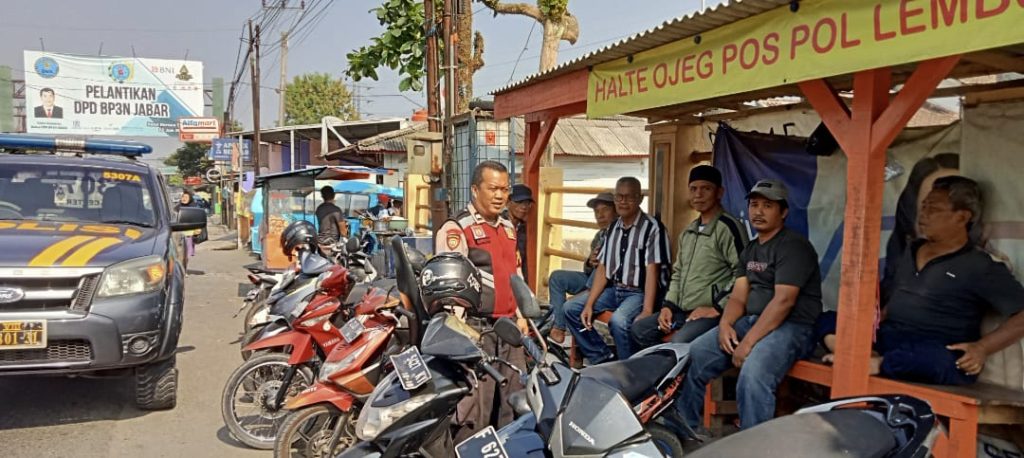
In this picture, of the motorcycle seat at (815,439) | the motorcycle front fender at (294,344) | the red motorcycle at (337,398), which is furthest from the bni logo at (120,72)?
the motorcycle seat at (815,439)

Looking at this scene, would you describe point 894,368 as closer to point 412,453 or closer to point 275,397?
point 412,453

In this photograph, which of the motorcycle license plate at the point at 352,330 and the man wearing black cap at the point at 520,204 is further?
the man wearing black cap at the point at 520,204

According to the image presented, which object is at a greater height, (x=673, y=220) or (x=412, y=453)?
(x=673, y=220)

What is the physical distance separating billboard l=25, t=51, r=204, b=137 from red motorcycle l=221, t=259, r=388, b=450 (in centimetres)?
4187

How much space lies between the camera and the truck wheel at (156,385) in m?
5.32

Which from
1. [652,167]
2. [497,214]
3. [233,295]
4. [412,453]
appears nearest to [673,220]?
[652,167]

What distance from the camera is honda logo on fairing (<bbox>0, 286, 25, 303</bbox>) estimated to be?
466 cm

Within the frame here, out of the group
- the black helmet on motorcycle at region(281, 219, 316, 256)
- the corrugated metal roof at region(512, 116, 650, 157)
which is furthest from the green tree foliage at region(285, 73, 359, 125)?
the black helmet on motorcycle at region(281, 219, 316, 256)

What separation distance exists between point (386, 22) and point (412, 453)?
37.0 feet

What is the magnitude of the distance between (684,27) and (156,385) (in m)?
4.44

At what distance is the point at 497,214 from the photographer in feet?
13.3

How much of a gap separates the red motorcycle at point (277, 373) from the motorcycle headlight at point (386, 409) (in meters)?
1.79

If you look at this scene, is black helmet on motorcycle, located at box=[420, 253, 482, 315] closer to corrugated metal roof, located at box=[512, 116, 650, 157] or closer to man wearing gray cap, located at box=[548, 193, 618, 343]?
man wearing gray cap, located at box=[548, 193, 618, 343]

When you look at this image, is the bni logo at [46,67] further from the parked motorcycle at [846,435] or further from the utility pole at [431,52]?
the parked motorcycle at [846,435]
